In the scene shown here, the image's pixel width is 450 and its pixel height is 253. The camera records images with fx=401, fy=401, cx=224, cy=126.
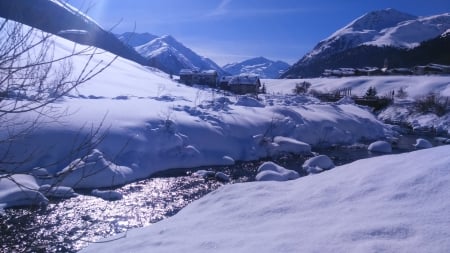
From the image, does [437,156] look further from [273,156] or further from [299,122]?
[299,122]

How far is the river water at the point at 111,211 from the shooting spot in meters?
6.85

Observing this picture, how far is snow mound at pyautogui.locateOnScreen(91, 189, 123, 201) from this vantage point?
33.0ft

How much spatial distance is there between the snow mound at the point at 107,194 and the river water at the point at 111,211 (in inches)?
6.2

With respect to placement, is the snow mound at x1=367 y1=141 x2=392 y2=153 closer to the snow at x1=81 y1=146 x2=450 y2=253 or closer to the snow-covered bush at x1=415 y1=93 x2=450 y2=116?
the snow at x1=81 y1=146 x2=450 y2=253

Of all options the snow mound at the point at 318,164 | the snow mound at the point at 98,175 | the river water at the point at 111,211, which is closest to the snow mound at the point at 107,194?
the river water at the point at 111,211

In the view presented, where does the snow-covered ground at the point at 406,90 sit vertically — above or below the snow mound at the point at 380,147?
above

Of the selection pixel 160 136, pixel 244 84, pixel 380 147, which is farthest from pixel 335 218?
pixel 244 84

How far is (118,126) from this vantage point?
14.4 meters

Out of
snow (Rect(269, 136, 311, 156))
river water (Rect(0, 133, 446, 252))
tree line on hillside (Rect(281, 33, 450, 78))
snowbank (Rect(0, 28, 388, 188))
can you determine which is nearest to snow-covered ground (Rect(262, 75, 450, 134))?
snowbank (Rect(0, 28, 388, 188))

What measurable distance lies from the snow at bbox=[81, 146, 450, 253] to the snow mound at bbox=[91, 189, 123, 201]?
3.62 metres

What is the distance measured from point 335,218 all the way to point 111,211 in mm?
6246

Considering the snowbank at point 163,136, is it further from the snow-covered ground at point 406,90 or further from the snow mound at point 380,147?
the snow-covered ground at point 406,90

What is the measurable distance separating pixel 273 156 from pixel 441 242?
13.3 metres

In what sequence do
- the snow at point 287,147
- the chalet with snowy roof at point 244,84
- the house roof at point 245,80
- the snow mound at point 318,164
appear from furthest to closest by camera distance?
the house roof at point 245,80 < the chalet with snowy roof at point 244,84 < the snow at point 287,147 < the snow mound at point 318,164
